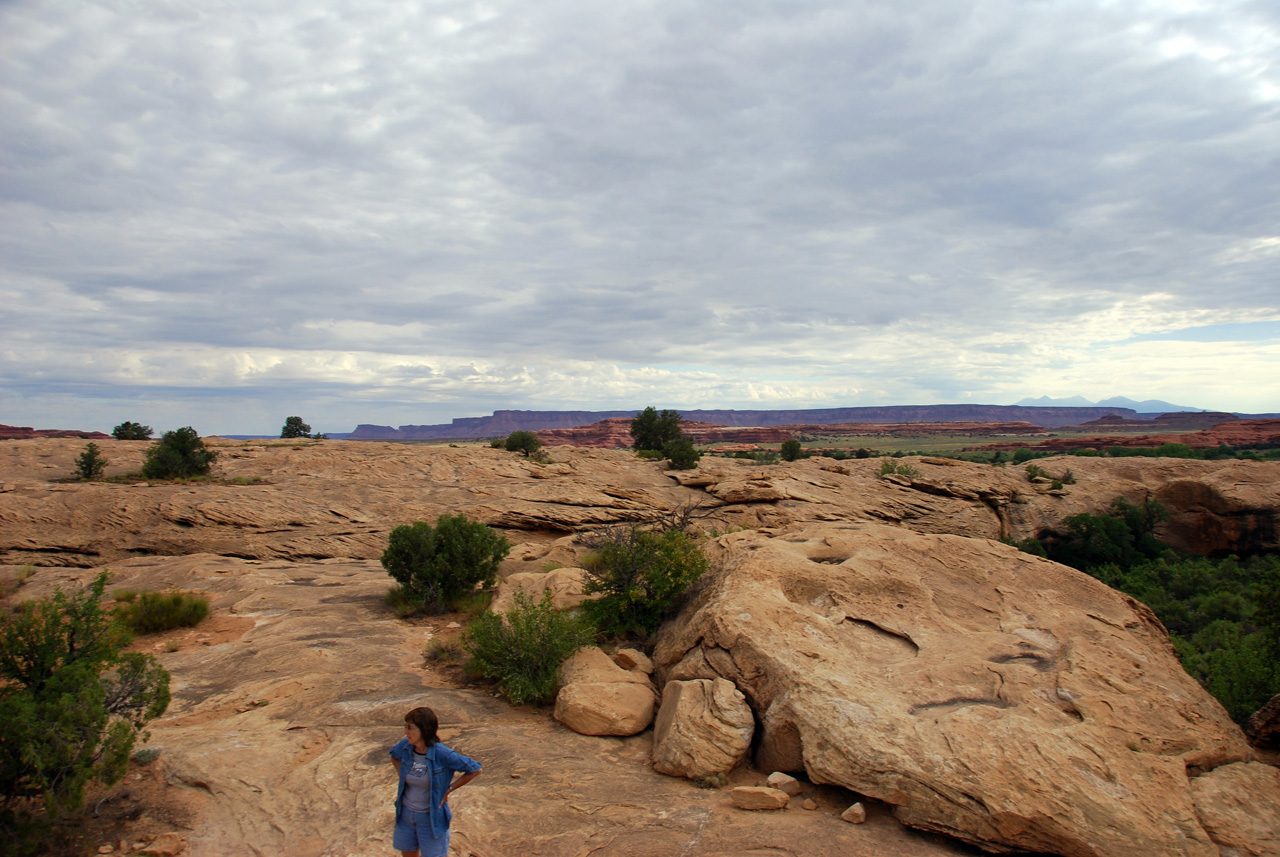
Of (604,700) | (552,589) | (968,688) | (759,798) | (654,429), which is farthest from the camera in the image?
(654,429)

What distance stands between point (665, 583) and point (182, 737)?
6.98 metres

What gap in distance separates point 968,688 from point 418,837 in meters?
5.98

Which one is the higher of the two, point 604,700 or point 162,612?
point 162,612

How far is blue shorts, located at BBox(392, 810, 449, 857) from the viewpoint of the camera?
4.75 meters

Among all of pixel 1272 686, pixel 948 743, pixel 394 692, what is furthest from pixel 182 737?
pixel 1272 686

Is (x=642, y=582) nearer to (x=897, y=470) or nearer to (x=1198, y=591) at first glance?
(x=897, y=470)

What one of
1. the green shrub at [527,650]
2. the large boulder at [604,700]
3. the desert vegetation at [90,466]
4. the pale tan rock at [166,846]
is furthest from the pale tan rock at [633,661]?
the desert vegetation at [90,466]

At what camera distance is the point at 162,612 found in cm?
1169

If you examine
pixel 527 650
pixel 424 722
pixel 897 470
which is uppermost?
pixel 897 470

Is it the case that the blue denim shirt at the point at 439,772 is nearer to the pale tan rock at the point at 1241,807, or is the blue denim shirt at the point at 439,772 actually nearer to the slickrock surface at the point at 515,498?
the pale tan rock at the point at 1241,807

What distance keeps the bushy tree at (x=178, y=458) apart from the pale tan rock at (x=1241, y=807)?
1101 inches

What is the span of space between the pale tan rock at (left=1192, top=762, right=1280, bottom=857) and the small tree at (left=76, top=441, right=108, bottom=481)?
30645mm

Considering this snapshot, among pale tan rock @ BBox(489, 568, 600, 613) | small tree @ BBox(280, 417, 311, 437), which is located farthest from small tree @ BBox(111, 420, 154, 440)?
pale tan rock @ BBox(489, 568, 600, 613)

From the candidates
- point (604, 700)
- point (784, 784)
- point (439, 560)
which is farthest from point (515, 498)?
point (784, 784)
